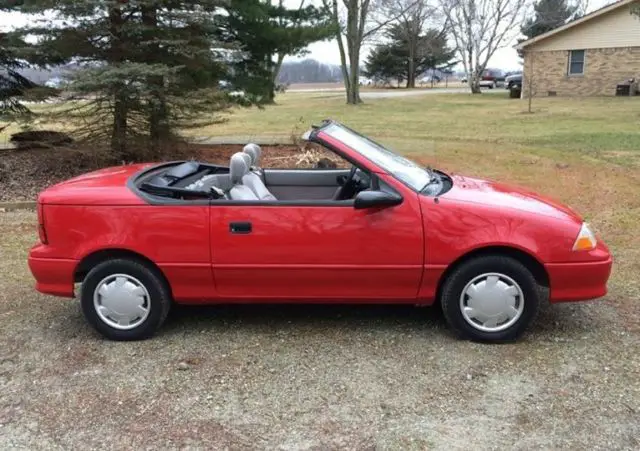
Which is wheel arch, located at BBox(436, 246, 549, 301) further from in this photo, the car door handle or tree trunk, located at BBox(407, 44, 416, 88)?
tree trunk, located at BBox(407, 44, 416, 88)

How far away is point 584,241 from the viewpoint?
156 inches

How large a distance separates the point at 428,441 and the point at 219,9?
9.18 m

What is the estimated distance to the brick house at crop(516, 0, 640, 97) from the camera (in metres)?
34.0

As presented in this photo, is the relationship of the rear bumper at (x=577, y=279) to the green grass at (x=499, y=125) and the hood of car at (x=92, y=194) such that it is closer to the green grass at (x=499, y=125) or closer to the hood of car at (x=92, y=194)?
the hood of car at (x=92, y=194)

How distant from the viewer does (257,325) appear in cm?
442

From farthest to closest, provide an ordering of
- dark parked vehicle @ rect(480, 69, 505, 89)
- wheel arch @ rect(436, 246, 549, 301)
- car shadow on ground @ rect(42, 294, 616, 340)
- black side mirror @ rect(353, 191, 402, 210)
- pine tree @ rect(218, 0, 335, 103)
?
dark parked vehicle @ rect(480, 69, 505, 89) < pine tree @ rect(218, 0, 335, 103) < car shadow on ground @ rect(42, 294, 616, 340) < wheel arch @ rect(436, 246, 549, 301) < black side mirror @ rect(353, 191, 402, 210)

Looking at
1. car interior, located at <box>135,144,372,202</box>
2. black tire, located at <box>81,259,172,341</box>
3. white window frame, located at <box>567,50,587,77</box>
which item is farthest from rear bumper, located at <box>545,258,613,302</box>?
white window frame, located at <box>567,50,587,77</box>

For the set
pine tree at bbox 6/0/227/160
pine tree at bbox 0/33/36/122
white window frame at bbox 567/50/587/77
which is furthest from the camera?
white window frame at bbox 567/50/587/77

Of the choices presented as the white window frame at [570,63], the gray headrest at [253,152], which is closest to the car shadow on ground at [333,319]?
the gray headrest at [253,152]

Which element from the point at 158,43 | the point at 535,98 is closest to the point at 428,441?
the point at 158,43

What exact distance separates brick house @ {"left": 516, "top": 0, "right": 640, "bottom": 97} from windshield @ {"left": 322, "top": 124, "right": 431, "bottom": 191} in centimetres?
3089

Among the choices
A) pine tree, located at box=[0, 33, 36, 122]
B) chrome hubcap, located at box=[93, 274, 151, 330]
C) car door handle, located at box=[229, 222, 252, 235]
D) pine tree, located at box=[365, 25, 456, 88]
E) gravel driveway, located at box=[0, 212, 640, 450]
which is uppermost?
pine tree, located at box=[365, 25, 456, 88]

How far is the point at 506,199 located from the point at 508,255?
0.39 m

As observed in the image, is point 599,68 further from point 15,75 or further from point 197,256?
point 197,256
